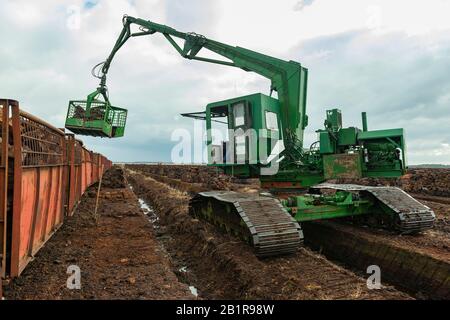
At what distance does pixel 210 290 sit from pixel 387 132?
439 cm

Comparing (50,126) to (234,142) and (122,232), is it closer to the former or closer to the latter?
(122,232)

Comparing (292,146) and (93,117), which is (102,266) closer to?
(292,146)

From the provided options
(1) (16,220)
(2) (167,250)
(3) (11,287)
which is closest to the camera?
(1) (16,220)

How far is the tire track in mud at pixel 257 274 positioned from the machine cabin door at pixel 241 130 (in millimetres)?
1775

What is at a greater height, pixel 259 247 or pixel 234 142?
pixel 234 142

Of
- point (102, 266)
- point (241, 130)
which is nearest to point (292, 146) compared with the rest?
point (241, 130)

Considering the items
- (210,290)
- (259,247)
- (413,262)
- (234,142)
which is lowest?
(210,290)

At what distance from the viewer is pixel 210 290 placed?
4.95 metres

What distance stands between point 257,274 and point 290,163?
3.38 m

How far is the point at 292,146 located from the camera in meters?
7.29

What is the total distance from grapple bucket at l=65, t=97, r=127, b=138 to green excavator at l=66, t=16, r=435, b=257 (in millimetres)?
3433

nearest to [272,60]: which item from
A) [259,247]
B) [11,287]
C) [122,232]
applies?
[259,247]

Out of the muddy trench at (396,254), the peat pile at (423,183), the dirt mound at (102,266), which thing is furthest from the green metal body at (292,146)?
the peat pile at (423,183)

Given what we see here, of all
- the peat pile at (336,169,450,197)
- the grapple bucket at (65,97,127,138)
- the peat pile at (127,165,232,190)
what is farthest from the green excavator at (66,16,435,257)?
the peat pile at (336,169,450,197)
